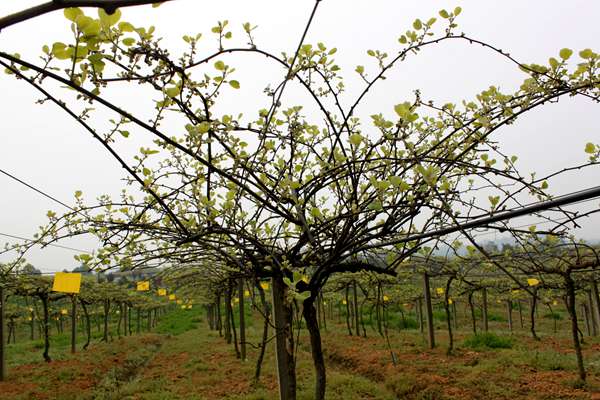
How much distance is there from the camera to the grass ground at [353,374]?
724 centimetres

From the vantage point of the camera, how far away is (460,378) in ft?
26.3

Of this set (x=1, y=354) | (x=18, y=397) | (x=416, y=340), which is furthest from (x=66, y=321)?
(x=416, y=340)

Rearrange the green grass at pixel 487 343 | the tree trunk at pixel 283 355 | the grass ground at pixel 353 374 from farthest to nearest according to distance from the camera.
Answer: the green grass at pixel 487 343, the grass ground at pixel 353 374, the tree trunk at pixel 283 355

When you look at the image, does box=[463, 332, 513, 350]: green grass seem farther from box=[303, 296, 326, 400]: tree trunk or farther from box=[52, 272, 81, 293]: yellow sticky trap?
box=[52, 272, 81, 293]: yellow sticky trap

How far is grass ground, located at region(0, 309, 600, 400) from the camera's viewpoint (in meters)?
7.24

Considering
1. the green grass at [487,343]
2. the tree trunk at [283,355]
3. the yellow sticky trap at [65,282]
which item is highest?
the yellow sticky trap at [65,282]

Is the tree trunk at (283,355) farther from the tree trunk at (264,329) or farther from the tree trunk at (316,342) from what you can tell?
the tree trunk at (316,342)

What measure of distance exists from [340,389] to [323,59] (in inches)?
260

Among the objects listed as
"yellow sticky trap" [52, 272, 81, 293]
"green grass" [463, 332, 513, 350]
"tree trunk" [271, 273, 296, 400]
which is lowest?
"green grass" [463, 332, 513, 350]

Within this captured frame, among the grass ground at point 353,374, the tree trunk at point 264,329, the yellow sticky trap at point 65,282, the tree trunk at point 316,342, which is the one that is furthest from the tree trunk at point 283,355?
the yellow sticky trap at point 65,282

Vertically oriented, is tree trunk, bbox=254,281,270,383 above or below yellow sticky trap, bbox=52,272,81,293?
below

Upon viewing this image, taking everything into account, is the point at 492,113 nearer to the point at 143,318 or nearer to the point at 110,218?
the point at 110,218

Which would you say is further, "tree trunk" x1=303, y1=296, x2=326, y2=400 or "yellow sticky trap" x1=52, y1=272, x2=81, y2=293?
"yellow sticky trap" x1=52, y1=272, x2=81, y2=293

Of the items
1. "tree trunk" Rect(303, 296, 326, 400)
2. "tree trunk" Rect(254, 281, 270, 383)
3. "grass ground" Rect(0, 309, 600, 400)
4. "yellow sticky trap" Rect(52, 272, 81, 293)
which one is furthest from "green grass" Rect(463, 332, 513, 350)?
"yellow sticky trap" Rect(52, 272, 81, 293)
